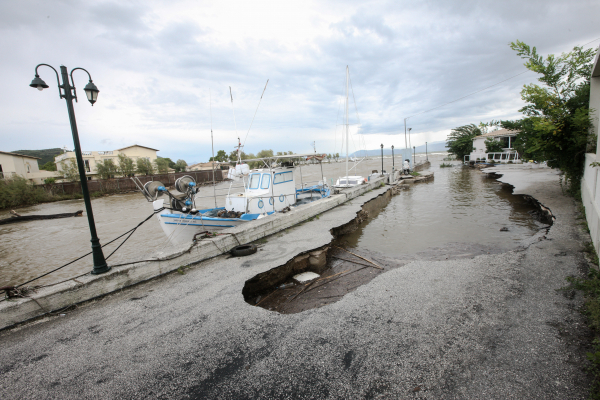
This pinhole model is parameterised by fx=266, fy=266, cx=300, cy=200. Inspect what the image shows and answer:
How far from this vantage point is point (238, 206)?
36.3 feet

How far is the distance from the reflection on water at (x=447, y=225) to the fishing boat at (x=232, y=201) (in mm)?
3600

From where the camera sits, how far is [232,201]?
11.2 metres

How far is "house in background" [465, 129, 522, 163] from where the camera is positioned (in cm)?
3434

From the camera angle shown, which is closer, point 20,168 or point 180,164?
point 20,168

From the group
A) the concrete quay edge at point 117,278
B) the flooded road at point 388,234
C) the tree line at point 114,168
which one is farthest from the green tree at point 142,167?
the concrete quay edge at point 117,278

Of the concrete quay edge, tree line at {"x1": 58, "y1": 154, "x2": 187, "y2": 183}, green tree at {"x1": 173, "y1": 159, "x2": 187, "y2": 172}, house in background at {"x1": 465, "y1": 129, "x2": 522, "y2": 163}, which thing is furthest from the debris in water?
green tree at {"x1": 173, "y1": 159, "x2": 187, "y2": 172}

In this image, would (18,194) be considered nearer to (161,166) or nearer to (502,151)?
(161,166)

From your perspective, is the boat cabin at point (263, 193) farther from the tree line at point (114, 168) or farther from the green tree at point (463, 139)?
the green tree at point (463, 139)

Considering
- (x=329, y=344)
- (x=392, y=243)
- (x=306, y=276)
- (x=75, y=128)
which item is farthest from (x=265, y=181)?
(x=329, y=344)

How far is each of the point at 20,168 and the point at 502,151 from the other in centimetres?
7391

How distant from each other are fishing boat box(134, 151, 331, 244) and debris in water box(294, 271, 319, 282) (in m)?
3.90

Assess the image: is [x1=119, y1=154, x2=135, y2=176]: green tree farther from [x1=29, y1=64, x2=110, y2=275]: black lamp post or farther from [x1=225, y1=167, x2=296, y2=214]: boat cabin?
[x1=29, y1=64, x2=110, y2=275]: black lamp post

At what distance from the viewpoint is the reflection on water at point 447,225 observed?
8146mm

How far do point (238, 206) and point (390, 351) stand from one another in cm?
899
